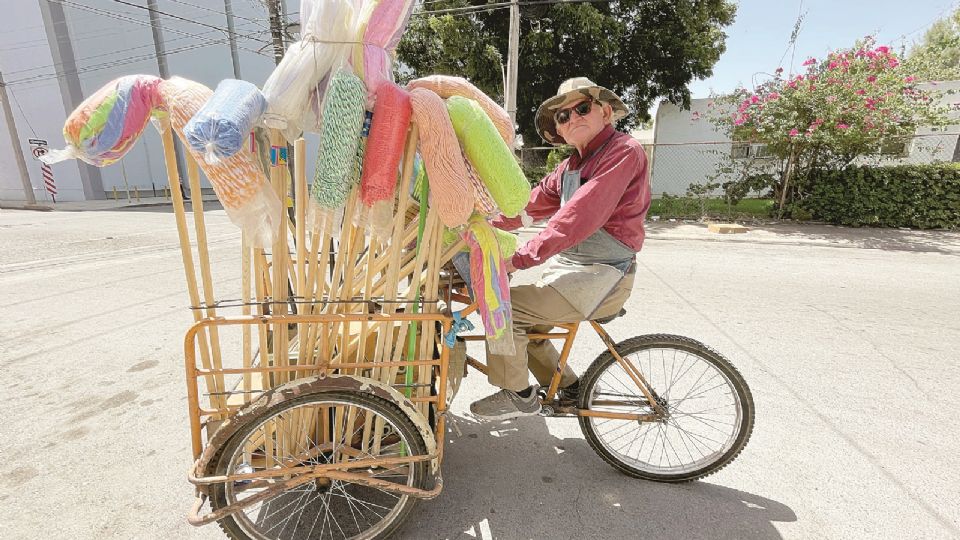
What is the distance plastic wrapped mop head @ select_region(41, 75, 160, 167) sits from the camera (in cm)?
125

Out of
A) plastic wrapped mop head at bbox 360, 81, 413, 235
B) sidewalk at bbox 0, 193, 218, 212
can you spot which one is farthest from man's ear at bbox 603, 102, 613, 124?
sidewalk at bbox 0, 193, 218, 212

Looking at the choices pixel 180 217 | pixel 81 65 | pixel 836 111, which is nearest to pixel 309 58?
pixel 180 217

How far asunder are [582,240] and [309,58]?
1106 mm

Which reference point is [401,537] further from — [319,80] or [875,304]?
[875,304]

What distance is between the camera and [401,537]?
1.73 metres

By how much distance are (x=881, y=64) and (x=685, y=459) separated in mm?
10011

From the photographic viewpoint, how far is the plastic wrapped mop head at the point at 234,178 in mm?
1255

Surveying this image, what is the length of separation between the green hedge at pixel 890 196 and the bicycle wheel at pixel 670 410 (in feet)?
28.4

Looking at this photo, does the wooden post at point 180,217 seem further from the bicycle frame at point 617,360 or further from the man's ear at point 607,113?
A: the man's ear at point 607,113

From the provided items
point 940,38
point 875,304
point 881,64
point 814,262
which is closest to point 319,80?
point 875,304

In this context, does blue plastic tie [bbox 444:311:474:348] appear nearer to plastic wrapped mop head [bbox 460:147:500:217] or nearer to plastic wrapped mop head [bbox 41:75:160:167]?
plastic wrapped mop head [bbox 460:147:500:217]

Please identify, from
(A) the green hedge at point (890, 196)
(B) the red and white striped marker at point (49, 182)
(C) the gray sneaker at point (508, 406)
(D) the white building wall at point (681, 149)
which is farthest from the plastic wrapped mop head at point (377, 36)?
(B) the red and white striped marker at point (49, 182)

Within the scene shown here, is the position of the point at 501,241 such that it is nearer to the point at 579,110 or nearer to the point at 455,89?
the point at 455,89

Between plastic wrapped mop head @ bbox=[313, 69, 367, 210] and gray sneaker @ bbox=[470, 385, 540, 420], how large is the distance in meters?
1.11
